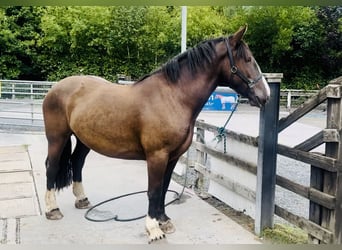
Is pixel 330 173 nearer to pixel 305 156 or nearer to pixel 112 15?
pixel 305 156

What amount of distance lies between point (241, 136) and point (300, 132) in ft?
18.4

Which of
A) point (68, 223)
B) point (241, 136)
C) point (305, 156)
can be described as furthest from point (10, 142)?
point (305, 156)

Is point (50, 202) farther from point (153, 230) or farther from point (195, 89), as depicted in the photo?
point (195, 89)

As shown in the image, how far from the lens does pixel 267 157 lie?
8.71 ft

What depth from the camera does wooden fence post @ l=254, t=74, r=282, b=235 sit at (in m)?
2.62

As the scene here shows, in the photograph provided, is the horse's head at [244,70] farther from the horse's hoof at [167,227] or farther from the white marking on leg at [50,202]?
the white marking on leg at [50,202]

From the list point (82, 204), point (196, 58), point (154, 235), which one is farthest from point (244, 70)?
point (82, 204)

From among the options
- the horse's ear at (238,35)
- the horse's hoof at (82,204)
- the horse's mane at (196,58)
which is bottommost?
the horse's hoof at (82,204)

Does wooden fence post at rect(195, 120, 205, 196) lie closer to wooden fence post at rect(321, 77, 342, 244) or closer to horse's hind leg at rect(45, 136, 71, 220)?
horse's hind leg at rect(45, 136, 71, 220)

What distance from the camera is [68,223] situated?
301cm

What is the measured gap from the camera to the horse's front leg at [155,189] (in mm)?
2598

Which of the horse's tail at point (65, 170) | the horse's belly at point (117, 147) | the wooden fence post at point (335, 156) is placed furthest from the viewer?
the horse's tail at point (65, 170)

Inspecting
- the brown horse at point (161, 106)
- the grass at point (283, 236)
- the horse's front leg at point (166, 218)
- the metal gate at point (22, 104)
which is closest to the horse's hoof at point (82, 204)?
the brown horse at point (161, 106)

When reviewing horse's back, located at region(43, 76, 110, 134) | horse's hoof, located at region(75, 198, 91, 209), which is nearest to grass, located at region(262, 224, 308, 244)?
horse's hoof, located at region(75, 198, 91, 209)
